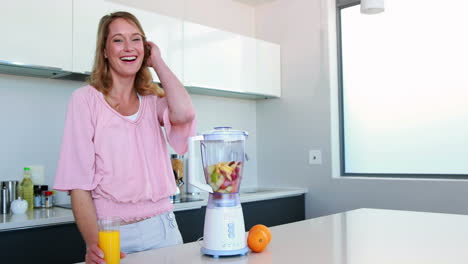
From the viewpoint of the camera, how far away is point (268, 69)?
3508 millimetres

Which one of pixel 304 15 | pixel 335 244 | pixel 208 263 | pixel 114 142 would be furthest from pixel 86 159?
pixel 304 15

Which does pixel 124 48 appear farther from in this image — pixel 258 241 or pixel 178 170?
pixel 178 170

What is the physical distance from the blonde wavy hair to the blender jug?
15.7 inches

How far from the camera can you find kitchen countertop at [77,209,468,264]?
1.18 meters

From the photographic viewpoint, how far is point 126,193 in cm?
137

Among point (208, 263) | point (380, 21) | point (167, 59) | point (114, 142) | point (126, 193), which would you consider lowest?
point (208, 263)

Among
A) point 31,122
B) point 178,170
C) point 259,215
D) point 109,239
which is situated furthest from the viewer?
point 259,215

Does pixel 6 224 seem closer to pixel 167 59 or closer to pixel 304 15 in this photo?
pixel 167 59

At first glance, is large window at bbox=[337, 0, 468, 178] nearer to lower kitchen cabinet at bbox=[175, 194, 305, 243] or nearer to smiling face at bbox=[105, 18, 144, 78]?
lower kitchen cabinet at bbox=[175, 194, 305, 243]

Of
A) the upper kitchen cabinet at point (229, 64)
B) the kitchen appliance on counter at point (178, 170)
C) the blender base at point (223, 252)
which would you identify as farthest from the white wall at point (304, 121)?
the blender base at point (223, 252)

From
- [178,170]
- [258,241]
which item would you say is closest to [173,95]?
[258,241]

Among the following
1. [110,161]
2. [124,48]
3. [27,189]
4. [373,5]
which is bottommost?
[27,189]

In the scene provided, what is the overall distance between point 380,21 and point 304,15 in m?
0.57

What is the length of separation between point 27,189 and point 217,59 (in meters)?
1.40
